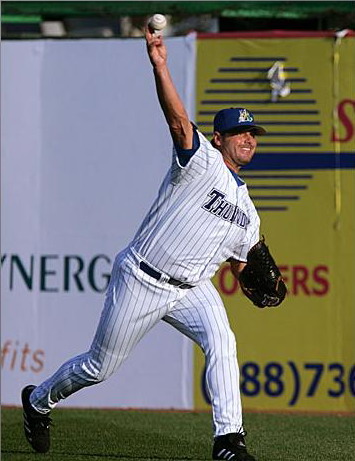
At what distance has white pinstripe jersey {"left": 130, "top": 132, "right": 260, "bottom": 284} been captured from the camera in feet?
19.2

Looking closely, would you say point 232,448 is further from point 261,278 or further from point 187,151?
point 187,151

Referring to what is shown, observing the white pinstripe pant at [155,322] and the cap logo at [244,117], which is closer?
the white pinstripe pant at [155,322]

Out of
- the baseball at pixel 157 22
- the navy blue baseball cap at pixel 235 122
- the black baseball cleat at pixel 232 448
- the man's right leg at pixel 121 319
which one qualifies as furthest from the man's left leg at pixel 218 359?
the baseball at pixel 157 22

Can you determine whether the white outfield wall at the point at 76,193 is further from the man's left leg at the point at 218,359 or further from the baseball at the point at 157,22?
the baseball at the point at 157,22

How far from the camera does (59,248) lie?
9.66 meters

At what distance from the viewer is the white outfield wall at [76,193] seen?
955 centimetres

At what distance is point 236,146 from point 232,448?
1586mm

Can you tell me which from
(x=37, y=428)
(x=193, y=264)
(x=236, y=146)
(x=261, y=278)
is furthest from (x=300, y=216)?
(x=37, y=428)

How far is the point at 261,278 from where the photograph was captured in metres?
6.34

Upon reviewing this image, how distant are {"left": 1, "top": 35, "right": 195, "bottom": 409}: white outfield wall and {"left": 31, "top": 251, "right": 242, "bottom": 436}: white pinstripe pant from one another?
333 cm

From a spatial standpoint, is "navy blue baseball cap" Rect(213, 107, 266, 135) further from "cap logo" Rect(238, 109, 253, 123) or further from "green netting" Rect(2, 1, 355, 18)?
"green netting" Rect(2, 1, 355, 18)

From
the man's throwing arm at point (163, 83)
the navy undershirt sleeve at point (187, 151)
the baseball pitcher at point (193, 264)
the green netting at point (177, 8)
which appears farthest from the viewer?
the green netting at point (177, 8)

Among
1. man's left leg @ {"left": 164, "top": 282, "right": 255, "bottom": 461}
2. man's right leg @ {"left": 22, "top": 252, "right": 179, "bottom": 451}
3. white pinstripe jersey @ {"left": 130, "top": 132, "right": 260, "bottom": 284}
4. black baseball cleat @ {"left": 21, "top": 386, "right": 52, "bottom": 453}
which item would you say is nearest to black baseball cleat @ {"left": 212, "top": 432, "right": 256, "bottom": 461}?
man's left leg @ {"left": 164, "top": 282, "right": 255, "bottom": 461}

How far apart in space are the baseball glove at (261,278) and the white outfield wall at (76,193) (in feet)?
10.1
